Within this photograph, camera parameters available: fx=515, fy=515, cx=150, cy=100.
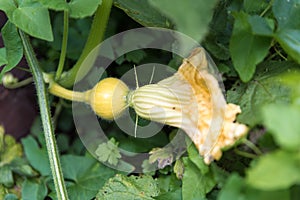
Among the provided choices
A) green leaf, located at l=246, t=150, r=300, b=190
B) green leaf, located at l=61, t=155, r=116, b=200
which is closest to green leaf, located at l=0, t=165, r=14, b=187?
green leaf, located at l=61, t=155, r=116, b=200

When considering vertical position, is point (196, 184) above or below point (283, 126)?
below

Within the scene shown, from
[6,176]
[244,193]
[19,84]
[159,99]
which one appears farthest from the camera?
[19,84]

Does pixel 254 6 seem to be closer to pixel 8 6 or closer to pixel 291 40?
pixel 291 40

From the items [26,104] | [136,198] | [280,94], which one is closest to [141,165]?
[136,198]

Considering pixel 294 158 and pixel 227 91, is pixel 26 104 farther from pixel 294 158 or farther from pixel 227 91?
pixel 294 158

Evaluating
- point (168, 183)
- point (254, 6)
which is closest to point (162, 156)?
point (168, 183)

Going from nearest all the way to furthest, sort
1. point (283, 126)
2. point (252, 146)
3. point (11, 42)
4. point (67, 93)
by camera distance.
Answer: point (283, 126), point (252, 146), point (11, 42), point (67, 93)
